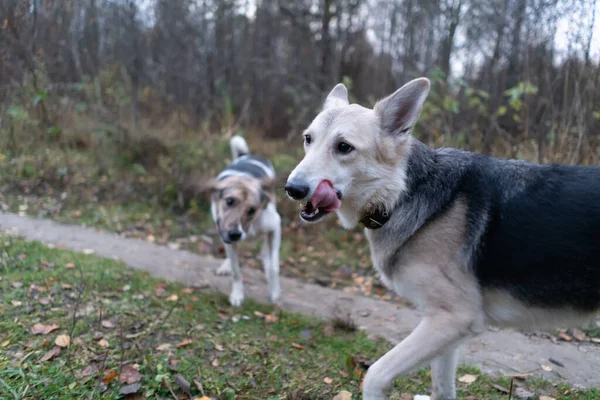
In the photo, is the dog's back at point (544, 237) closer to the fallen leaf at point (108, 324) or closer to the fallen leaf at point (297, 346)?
the fallen leaf at point (297, 346)

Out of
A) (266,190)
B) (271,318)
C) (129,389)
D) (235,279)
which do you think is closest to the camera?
(129,389)

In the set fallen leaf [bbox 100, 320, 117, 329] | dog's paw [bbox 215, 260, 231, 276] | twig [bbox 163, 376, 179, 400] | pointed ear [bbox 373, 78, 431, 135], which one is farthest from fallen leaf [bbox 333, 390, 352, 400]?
dog's paw [bbox 215, 260, 231, 276]

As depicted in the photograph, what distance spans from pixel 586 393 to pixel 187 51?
12.0m

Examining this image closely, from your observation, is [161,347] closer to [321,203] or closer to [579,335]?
[321,203]

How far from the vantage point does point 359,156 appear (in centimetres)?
274

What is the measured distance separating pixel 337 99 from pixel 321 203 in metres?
1.19

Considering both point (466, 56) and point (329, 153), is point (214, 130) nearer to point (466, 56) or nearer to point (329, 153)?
point (466, 56)

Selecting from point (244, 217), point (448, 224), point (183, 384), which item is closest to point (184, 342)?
point (183, 384)

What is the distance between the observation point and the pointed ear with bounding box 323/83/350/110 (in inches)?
133

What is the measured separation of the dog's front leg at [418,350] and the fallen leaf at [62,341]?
2.26 meters

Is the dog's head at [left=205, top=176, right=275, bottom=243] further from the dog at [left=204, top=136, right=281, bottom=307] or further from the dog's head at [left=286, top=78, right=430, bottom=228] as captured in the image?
the dog's head at [left=286, top=78, right=430, bottom=228]

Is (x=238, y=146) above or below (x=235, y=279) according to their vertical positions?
above

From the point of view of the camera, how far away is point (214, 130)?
11086 mm

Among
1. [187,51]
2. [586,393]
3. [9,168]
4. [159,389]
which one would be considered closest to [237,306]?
[159,389]
